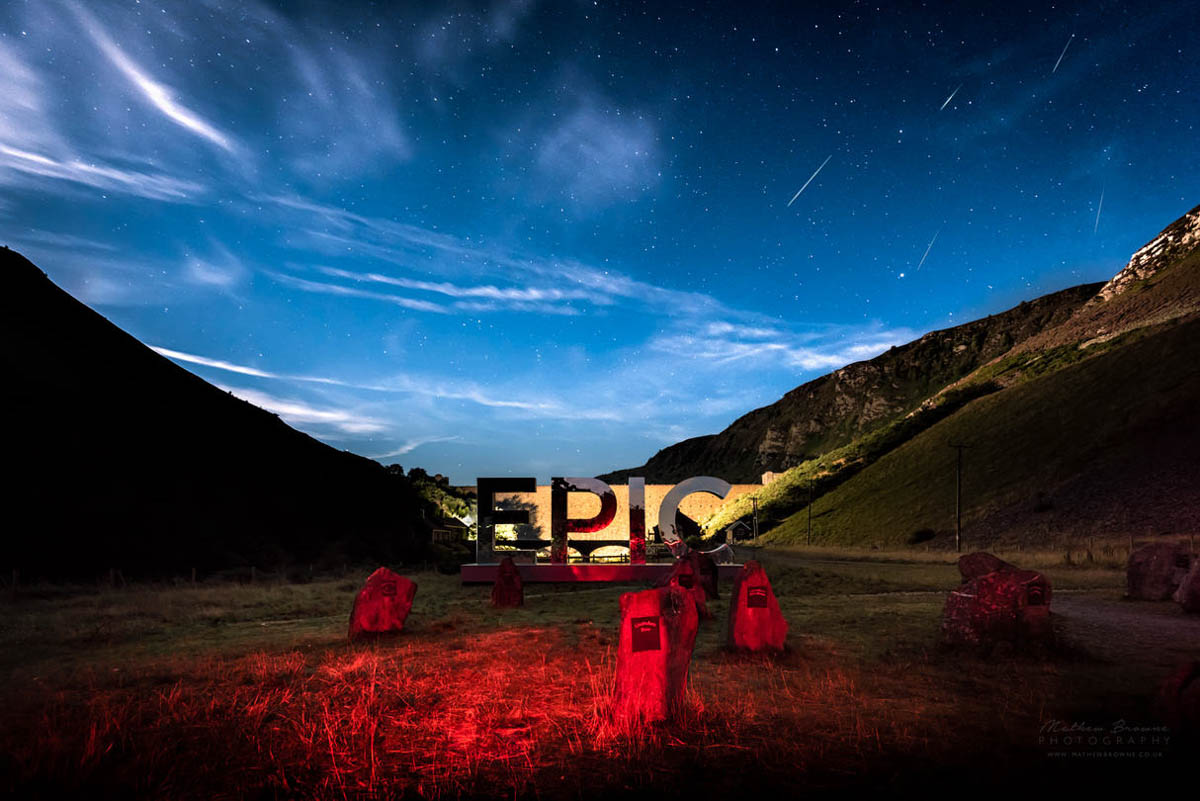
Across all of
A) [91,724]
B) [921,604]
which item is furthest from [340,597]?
[921,604]

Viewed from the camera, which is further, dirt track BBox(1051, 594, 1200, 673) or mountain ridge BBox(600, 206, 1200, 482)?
mountain ridge BBox(600, 206, 1200, 482)

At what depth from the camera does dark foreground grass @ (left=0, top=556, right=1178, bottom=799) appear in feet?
20.3

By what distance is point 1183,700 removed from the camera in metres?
6.77

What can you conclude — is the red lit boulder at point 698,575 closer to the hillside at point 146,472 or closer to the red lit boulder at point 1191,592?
the red lit boulder at point 1191,592

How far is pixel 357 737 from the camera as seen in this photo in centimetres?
744

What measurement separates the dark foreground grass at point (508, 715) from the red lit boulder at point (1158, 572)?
29.4 ft

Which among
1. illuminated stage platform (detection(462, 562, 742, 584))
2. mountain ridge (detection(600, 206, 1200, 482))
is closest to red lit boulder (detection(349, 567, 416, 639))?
illuminated stage platform (detection(462, 562, 742, 584))

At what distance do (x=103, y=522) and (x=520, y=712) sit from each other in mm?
42596

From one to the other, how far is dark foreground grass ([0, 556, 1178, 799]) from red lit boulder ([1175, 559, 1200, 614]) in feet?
23.9

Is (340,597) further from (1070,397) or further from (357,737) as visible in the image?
(1070,397)

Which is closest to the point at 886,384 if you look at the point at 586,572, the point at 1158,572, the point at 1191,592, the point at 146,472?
the point at 586,572

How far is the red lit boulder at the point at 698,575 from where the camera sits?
1656 cm

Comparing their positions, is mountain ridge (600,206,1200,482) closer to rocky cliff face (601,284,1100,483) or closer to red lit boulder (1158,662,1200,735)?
rocky cliff face (601,284,1100,483)


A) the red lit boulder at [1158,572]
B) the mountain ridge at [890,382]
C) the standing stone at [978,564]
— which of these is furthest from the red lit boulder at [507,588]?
the mountain ridge at [890,382]
